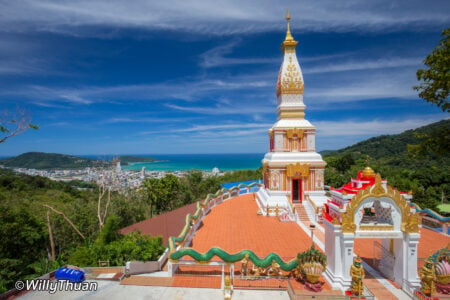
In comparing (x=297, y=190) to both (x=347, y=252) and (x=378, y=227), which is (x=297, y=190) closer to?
(x=378, y=227)

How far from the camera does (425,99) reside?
9211mm

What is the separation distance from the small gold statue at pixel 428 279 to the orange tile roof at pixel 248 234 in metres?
5.04

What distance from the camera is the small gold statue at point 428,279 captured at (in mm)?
8047

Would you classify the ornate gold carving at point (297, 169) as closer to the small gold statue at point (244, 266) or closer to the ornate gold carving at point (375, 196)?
the ornate gold carving at point (375, 196)

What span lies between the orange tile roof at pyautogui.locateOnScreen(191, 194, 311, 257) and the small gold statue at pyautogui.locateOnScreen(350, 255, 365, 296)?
403cm

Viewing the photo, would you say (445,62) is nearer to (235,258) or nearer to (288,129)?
(235,258)

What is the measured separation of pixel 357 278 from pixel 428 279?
7.48 ft

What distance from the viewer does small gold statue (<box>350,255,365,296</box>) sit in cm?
810

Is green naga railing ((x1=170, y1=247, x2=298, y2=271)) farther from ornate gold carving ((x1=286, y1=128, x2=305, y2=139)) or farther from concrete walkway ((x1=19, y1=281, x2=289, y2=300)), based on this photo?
ornate gold carving ((x1=286, y1=128, x2=305, y2=139))

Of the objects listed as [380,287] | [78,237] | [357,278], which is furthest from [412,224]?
[78,237]

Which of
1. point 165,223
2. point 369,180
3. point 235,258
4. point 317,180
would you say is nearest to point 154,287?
point 235,258

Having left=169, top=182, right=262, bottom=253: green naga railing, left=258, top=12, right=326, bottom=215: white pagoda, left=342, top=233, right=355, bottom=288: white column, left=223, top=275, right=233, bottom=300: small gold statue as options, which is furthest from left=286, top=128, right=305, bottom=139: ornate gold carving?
left=223, top=275, right=233, bottom=300: small gold statue

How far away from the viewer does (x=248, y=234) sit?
14875 millimetres

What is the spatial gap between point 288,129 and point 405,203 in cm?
1223
